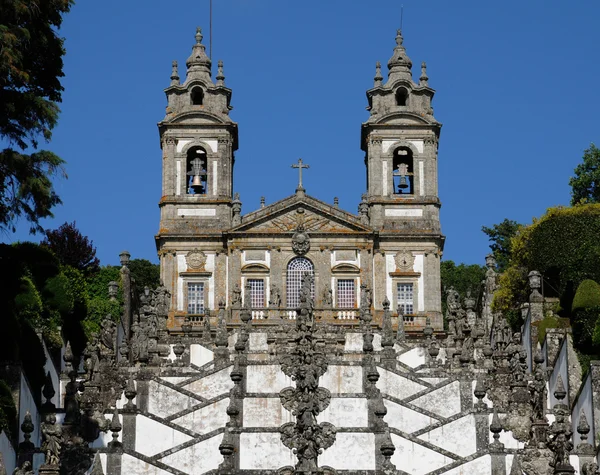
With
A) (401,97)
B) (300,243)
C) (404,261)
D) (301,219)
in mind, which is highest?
(401,97)

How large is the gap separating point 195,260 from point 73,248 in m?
5.19

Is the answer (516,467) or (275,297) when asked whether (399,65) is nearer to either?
(275,297)

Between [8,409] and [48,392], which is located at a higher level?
[48,392]

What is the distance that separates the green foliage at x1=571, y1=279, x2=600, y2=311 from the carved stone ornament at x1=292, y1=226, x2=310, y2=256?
17922 mm

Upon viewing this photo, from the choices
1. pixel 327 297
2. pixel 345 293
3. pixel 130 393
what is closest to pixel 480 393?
pixel 130 393

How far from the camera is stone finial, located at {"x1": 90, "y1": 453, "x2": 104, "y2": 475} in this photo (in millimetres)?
30609

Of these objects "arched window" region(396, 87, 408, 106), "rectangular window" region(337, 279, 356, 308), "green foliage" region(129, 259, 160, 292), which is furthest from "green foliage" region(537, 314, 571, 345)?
"green foliage" region(129, 259, 160, 292)

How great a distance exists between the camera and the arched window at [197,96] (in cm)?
6328

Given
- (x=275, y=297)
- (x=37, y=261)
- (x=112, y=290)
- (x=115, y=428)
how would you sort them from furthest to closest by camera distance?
(x=275, y=297) → (x=112, y=290) → (x=37, y=261) → (x=115, y=428)

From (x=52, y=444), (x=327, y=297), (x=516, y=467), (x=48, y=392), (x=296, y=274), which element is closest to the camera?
(x=52, y=444)

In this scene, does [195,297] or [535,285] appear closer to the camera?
[535,285]

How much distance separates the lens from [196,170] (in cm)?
6256

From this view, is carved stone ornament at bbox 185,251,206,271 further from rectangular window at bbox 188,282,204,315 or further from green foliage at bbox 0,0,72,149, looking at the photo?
green foliage at bbox 0,0,72,149

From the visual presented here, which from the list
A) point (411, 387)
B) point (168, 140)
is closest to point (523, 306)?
point (411, 387)
